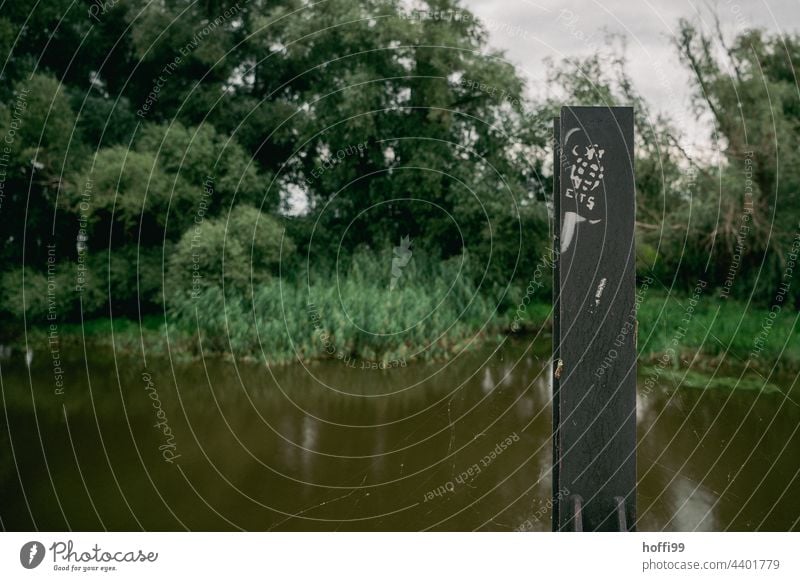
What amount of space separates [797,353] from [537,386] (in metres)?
2.21

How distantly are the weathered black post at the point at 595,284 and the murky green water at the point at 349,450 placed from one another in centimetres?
195

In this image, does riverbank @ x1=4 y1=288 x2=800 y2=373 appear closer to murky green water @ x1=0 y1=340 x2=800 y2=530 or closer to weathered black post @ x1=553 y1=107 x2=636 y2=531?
murky green water @ x1=0 y1=340 x2=800 y2=530

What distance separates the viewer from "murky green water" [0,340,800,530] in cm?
401

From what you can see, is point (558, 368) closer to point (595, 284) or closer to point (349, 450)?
point (595, 284)

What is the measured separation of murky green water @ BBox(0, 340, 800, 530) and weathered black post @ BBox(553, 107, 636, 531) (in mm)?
1949

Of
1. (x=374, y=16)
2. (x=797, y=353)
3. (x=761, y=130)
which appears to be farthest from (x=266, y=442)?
(x=761, y=130)

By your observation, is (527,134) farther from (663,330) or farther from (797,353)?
(797,353)

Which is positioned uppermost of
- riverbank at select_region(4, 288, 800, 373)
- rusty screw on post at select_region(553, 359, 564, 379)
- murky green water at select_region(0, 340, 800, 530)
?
rusty screw on post at select_region(553, 359, 564, 379)

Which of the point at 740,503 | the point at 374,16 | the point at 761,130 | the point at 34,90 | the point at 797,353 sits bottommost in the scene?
the point at 740,503

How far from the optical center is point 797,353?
5680 mm

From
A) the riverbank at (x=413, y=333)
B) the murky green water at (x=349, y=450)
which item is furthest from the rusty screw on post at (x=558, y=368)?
the riverbank at (x=413, y=333)

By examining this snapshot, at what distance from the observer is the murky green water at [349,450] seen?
401 centimetres

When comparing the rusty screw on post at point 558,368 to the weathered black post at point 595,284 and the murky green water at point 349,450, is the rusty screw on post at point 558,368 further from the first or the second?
the murky green water at point 349,450

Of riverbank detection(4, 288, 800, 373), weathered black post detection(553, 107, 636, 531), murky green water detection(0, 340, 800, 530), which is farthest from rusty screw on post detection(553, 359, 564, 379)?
riverbank detection(4, 288, 800, 373)
